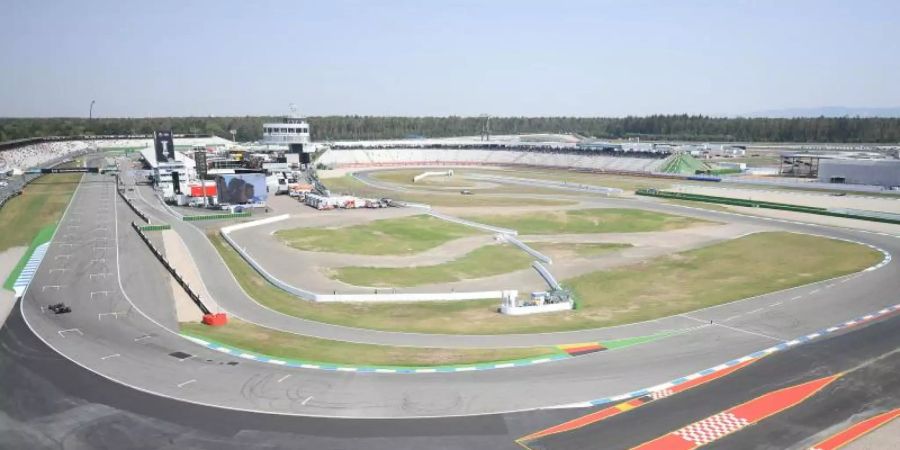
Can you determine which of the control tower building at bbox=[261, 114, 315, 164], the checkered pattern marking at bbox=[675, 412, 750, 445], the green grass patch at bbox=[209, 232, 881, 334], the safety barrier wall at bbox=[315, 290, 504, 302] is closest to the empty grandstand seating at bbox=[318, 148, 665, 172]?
the control tower building at bbox=[261, 114, 315, 164]

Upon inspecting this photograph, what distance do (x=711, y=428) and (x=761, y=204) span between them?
6831cm

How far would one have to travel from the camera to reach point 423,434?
65.8ft

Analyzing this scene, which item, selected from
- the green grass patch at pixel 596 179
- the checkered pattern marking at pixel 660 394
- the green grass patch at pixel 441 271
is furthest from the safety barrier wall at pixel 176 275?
the green grass patch at pixel 596 179

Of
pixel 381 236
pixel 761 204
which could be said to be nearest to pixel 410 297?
pixel 381 236

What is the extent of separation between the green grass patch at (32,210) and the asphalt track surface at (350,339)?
57.3 ft

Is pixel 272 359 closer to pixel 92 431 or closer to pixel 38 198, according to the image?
pixel 92 431

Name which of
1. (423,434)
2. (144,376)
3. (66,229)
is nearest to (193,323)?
(144,376)

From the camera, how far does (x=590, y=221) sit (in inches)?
2771

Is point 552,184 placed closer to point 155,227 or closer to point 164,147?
point 164,147

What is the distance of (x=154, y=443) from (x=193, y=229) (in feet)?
151

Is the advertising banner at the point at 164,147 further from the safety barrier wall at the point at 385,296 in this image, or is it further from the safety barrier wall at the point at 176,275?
the safety barrier wall at the point at 385,296

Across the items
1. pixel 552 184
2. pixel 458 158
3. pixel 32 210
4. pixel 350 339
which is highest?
pixel 458 158

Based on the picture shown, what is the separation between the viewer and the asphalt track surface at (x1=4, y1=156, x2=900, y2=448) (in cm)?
2261

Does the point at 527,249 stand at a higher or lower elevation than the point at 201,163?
lower
